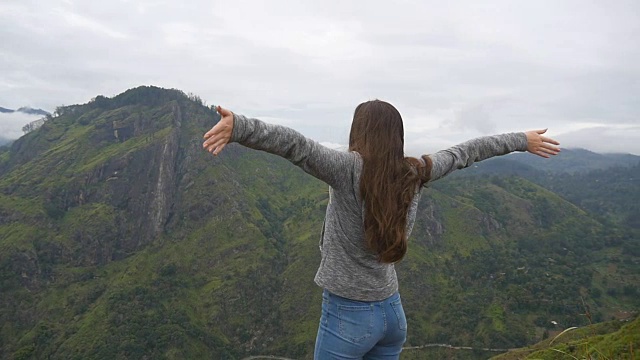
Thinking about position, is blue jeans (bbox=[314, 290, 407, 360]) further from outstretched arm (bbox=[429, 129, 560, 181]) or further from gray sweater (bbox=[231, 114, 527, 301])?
outstretched arm (bbox=[429, 129, 560, 181])

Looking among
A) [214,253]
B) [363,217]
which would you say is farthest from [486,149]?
[214,253]

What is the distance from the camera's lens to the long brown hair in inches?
102

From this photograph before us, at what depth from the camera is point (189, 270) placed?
355ft

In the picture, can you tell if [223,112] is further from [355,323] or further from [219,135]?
[355,323]

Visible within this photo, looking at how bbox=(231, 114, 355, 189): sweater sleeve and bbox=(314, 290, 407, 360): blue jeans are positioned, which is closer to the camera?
bbox=(231, 114, 355, 189): sweater sleeve

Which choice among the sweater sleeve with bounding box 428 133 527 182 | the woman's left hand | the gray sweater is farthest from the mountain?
the woman's left hand

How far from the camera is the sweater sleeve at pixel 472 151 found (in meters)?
3.11

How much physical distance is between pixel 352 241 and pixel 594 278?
125 m

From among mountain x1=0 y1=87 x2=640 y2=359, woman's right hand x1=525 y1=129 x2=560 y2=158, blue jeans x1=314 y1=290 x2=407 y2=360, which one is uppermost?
woman's right hand x1=525 y1=129 x2=560 y2=158

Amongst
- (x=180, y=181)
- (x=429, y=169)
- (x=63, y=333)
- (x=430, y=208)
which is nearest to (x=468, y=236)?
(x=430, y=208)

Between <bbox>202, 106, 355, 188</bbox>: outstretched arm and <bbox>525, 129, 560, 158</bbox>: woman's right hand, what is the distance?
6.34 feet

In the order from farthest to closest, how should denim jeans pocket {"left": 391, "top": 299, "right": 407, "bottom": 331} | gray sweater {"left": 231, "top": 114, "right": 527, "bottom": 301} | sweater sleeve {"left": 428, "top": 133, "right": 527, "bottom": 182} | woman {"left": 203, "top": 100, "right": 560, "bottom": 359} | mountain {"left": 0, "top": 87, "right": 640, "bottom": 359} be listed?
1. mountain {"left": 0, "top": 87, "right": 640, "bottom": 359}
2. sweater sleeve {"left": 428, "top": 133, "right": 527, "bottom": 182}
3. denim jeans pocket {"left": 391, "top": 299, "right": 407, "bottom": 331}
4. woman {"left": 203, "top": 100, "right": 560, "bottom": 359}
5. gray sweater {"left": 231, "top": 114, "right": 527, "bottom": 301}

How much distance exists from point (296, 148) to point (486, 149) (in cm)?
179

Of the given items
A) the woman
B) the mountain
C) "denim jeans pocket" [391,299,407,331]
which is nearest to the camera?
the woman
